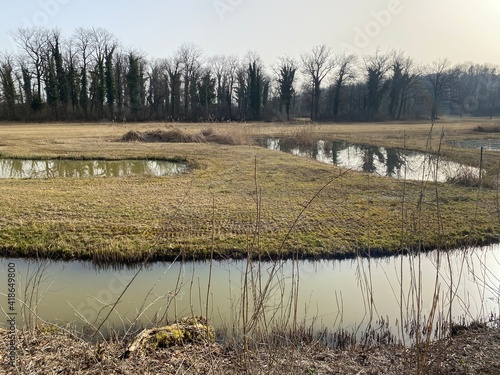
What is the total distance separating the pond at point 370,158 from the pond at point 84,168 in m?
7.94

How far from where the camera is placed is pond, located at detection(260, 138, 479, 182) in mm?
14156

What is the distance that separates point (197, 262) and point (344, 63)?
51490mm

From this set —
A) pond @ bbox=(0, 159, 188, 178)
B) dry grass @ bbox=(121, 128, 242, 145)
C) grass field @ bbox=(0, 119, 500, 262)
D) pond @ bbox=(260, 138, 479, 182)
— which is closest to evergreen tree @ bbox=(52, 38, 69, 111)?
dry grass @ bbox=(121, 128, 242, 145)

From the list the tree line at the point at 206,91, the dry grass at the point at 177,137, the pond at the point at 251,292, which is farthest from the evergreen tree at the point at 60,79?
the pond at the point at 251,292

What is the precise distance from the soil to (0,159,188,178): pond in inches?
423

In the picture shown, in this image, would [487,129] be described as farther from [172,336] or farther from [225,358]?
[172,336]

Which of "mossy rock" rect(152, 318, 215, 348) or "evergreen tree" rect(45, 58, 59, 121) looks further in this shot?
"evergreen tree" rect(45, 58, 59, 121)

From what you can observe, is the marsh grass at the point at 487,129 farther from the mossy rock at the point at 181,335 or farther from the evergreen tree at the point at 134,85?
the evergreen tree at the point at 134,85

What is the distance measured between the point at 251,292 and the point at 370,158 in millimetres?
16547

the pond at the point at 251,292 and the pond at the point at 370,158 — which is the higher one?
the pond at the point at 370,158

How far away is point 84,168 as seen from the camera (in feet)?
49.2

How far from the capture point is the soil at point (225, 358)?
119 inches

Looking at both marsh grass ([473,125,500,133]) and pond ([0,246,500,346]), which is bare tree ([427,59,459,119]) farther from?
pond ([0,246,500,346])

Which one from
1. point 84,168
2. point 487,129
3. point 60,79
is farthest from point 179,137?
point 60,79
